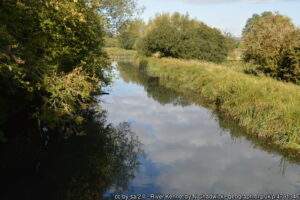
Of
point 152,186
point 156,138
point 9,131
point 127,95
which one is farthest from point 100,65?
point 127,95

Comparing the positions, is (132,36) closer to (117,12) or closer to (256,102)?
(117,12)

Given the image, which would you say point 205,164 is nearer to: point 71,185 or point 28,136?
point 71,185

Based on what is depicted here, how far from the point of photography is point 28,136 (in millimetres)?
22141

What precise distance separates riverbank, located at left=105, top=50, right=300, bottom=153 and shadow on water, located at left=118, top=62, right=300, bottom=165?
1.07 ft

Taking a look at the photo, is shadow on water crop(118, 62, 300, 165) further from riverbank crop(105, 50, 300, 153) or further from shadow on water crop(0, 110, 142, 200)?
shadow on water crop(0, 110, 142, 200)

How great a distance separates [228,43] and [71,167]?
182 feet

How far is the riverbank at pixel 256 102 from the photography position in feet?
73.9

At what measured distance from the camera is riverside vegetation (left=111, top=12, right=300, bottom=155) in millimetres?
23484

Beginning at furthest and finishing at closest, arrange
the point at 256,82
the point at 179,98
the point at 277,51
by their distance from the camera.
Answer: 1. the point at 277,51
2. the point at 179,98
3. the point at 256,82

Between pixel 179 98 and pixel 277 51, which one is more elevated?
pixel 277 51

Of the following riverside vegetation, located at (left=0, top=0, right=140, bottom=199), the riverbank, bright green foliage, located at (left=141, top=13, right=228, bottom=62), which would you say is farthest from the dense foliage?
riverside vegetation, located at (left=0, top=0, right=140, bottom=199)

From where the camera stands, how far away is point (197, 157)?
2205 cm

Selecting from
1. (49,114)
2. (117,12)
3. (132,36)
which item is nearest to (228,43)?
(117,12)

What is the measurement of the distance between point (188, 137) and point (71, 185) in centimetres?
1076
